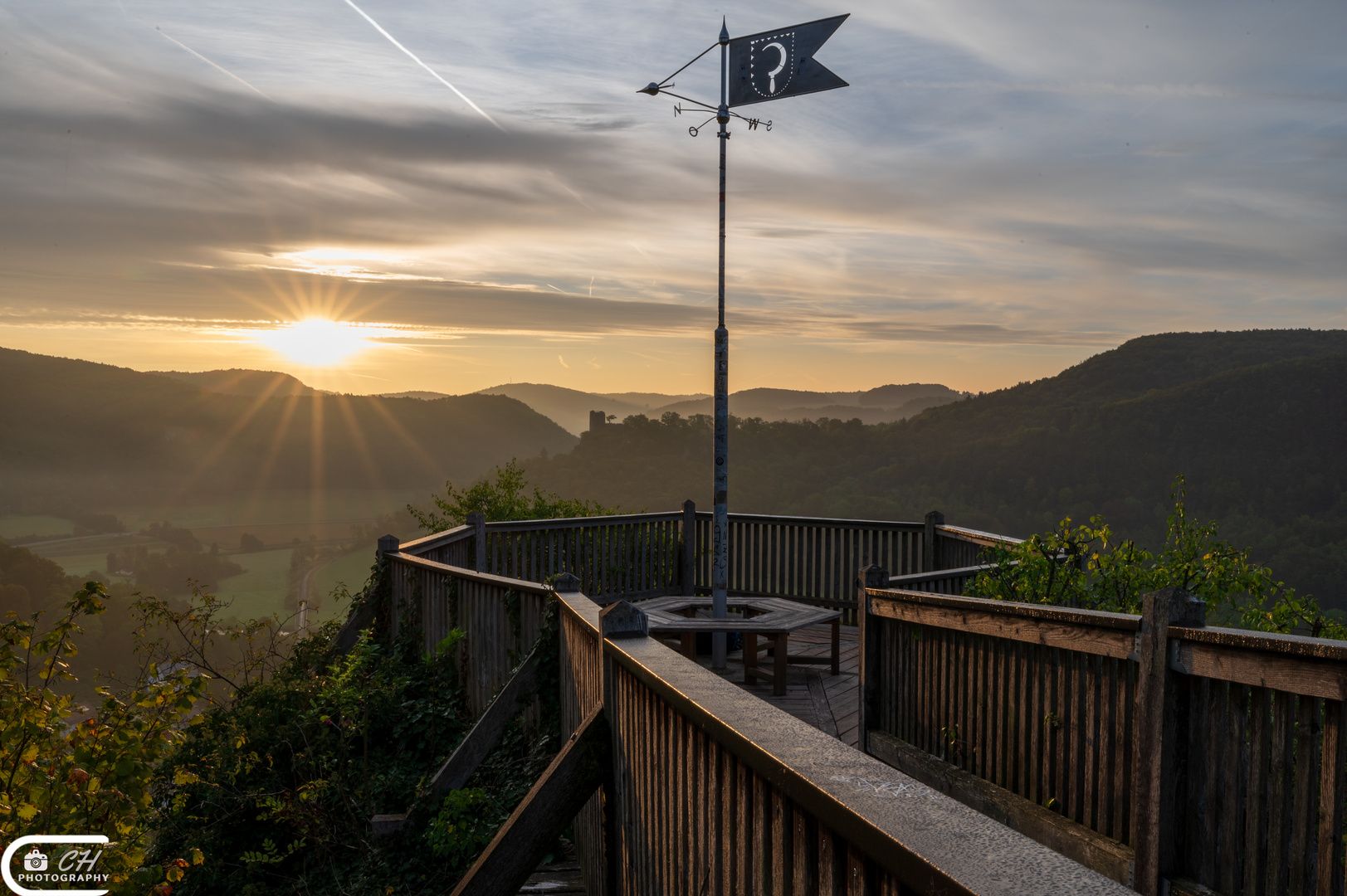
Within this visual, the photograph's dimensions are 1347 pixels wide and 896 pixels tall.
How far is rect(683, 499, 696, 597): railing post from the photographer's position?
1202 centimetres

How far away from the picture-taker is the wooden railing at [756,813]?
1198 millimetres

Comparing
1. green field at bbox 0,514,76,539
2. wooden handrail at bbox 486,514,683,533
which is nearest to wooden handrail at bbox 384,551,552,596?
wooden handrail at bbox 486,514,683,533

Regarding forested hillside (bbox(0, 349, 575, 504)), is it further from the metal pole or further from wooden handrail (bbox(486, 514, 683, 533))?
the metal pole

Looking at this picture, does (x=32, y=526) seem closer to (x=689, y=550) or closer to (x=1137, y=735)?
(x=689, y=550)

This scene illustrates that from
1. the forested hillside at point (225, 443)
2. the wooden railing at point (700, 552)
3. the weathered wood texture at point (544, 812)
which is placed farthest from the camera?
the forested hillside at point (225, 443)

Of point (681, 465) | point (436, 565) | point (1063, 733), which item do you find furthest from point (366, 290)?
point (1063, 733)

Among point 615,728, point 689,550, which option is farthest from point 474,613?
point 689,550

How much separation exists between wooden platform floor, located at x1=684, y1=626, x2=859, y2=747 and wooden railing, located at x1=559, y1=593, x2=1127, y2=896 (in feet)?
12.2

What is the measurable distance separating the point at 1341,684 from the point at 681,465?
32.6 meters

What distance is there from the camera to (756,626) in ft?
25.3

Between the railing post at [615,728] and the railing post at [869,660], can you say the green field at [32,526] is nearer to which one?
the railing post at [869,660]

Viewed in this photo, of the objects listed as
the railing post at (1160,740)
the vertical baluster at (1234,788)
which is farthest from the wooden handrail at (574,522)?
the vertical baluster at (1234,788)

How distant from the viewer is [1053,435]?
65.9 m

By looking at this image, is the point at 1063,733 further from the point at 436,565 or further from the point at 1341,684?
the point at 436,565
